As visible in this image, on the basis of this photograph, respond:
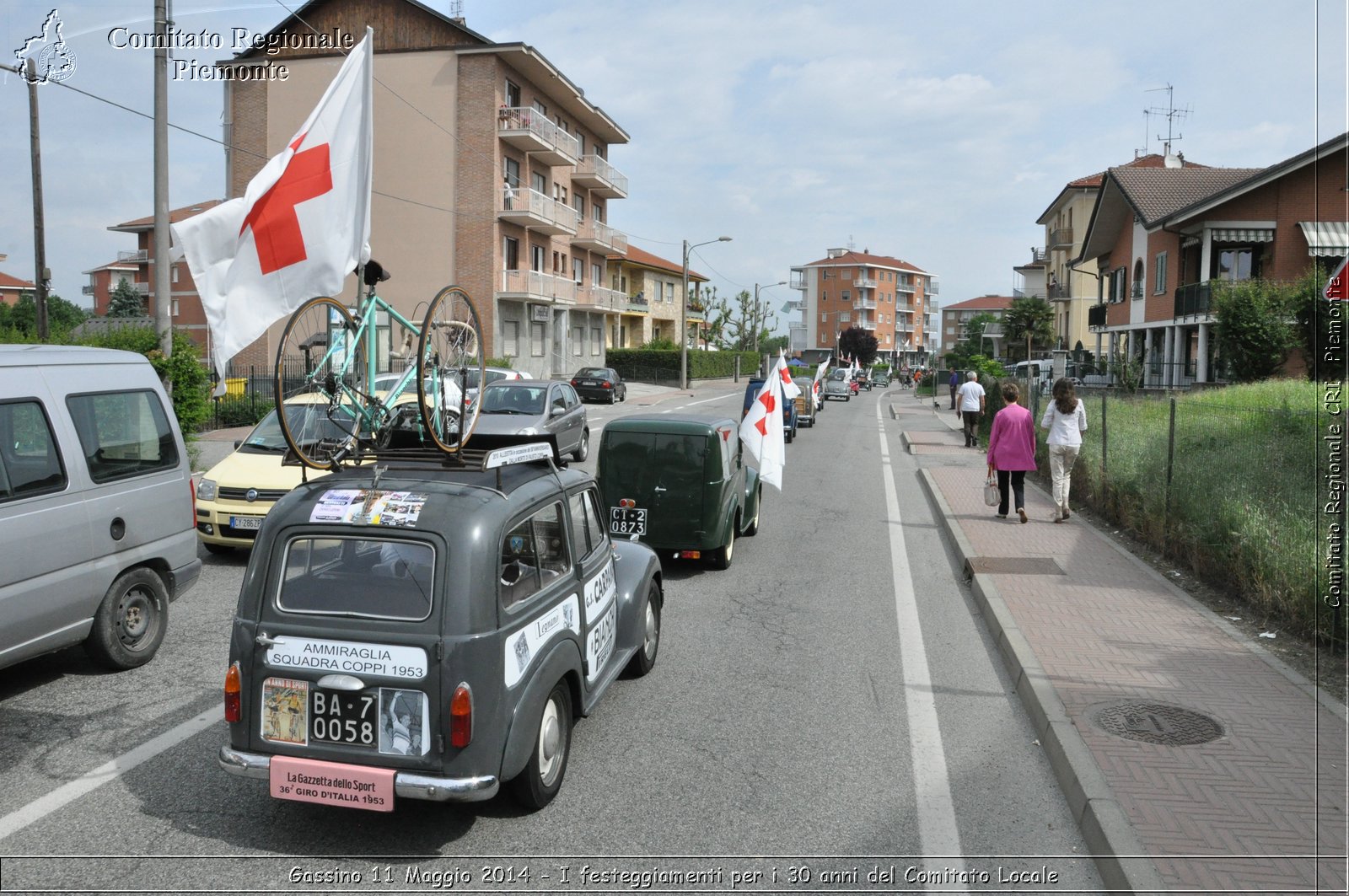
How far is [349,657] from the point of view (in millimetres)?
4332

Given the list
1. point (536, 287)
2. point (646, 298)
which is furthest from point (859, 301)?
point (536, 287)

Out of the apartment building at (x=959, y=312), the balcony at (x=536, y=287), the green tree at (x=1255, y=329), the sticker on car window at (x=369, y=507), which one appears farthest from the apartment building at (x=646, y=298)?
the apartment building at (x=959, y=312)

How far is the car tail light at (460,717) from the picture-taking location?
4.21m

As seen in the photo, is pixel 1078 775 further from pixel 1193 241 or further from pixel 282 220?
pixel 1193 241

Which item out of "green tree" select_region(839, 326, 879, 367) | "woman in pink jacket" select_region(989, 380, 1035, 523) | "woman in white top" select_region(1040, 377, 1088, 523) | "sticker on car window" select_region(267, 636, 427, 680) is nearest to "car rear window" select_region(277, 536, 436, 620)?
"sticker on car window" select_region(267, 636, 427, 680)

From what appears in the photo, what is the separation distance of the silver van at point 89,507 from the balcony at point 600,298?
46228mm

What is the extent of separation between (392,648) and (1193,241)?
124 feet

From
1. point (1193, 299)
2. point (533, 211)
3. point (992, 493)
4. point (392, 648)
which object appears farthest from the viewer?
point (533, 211)

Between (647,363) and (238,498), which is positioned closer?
(238,498)

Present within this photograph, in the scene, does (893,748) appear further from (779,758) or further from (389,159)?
(389,159)

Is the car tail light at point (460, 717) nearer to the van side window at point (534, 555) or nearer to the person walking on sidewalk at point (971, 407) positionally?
the van side window at point (534, 555)

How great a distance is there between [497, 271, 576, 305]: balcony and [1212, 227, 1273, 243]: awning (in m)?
26.2

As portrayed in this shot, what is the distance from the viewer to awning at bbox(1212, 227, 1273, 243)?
1307 inches

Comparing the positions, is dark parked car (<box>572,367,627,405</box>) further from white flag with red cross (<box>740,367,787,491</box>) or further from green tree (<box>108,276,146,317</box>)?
green tree (<box>108,276,146,317</box>)
